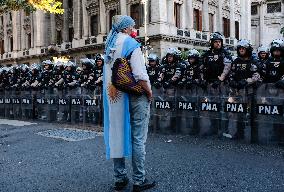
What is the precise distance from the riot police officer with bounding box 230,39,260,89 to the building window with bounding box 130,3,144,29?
29.5m

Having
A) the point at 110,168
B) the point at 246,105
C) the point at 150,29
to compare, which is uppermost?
the point at 150,29

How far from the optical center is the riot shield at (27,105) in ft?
43.3

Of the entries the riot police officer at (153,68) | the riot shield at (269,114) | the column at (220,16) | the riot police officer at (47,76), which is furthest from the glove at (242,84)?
the column at (220,16)

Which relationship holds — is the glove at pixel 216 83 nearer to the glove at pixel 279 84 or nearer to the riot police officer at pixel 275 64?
the riot police officer at pixel 275 64

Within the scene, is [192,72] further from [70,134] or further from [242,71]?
[70,134]

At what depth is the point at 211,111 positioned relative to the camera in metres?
7.65

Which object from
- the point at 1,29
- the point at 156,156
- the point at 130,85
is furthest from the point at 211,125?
the point at 1,29

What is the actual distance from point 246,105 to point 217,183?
3102 mm

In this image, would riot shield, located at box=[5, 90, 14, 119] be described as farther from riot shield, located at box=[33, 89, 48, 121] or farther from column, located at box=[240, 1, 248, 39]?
column, located at box=[240, 1, 248, 39]

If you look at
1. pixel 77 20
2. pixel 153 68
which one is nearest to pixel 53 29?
pixel 77 20

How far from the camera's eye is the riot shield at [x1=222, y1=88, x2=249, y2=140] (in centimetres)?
706

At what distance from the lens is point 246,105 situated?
23.1ft

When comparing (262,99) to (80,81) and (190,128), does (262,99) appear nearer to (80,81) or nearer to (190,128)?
(190,128)

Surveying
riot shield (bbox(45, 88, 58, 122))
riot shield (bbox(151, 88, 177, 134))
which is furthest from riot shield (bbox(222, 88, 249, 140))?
riot shield (bbox(45, 88, 58, 122))
